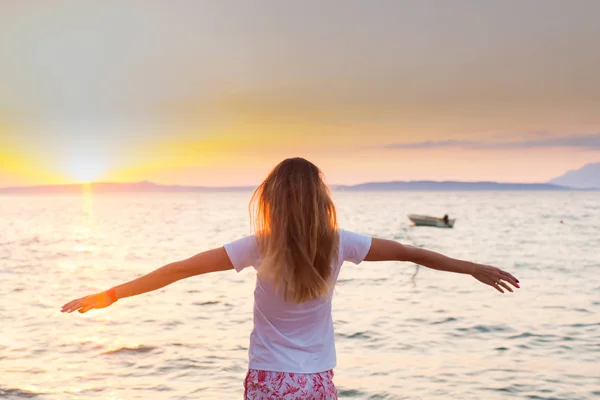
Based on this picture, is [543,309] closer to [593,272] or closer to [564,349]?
[564,349]

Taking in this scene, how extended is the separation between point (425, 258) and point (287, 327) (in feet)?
2.75

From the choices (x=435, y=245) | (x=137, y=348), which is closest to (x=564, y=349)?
(x=137, y=348)

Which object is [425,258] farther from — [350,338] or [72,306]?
[350,338]

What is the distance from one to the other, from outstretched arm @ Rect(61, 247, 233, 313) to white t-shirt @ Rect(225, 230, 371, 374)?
76 millimetres

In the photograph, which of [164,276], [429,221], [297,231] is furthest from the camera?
[429,221]

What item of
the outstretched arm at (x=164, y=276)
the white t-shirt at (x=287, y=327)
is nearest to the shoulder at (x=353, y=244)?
the white t-shirt at (x=287, y=327)

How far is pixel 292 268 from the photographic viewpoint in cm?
338

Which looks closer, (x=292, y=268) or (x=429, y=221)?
(x=292, y=268)

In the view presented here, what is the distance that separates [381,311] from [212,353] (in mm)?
6727

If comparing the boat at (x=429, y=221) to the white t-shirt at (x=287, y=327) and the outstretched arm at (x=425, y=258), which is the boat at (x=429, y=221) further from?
the white t-shirt at (x=287, y=327)

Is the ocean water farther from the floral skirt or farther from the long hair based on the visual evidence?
the long hair

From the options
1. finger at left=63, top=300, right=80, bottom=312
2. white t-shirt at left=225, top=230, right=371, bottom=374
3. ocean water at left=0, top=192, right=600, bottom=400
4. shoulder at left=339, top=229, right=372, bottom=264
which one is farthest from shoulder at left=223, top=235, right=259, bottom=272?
ocean water at left=0, top=192, right=600, bottom=400

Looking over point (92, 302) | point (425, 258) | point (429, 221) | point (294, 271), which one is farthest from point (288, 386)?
point (429, 221)

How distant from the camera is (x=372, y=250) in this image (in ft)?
11.7
